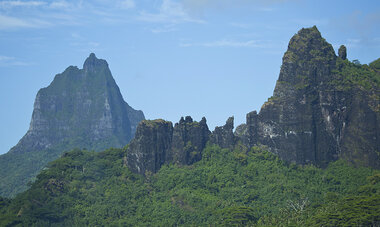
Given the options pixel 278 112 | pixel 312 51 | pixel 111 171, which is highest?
pixel 312 51

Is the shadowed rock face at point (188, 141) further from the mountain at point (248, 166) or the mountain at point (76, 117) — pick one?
the mountain at point (76, 117)

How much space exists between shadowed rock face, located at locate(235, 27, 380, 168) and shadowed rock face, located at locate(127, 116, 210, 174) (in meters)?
8.96

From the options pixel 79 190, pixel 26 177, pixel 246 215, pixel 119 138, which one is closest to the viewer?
pixel 246 215

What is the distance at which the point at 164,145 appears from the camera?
109188 millimetres

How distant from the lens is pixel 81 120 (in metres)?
180

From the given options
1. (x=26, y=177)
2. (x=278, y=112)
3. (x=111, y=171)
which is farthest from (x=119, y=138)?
(x=278, y=112)

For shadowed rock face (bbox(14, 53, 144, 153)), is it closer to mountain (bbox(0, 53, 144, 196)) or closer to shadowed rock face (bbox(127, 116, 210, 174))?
mountain (bbox(0, 53, 144, 196))

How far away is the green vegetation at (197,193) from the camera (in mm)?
90125

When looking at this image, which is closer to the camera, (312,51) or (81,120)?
(312,51)

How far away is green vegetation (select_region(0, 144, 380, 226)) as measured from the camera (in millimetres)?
90125

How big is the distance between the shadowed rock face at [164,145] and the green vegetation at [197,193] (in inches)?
54.6

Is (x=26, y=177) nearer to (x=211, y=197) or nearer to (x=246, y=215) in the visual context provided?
(x=211, y=197)

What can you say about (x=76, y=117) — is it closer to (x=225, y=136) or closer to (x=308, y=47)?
(x=225, y=136)

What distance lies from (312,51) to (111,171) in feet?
118
